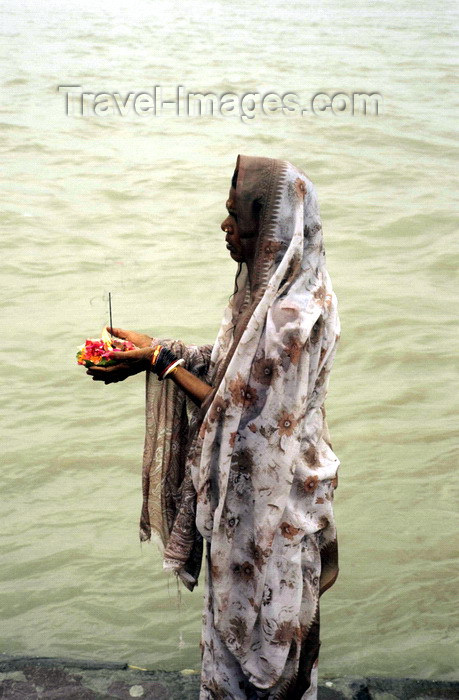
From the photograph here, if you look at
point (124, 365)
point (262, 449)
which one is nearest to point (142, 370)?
point (124, 365)

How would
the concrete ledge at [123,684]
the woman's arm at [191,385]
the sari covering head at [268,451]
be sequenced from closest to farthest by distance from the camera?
the sari covering head at [268,451] → the woman's arm at [191,385] → the concrete ledge at [123,684]

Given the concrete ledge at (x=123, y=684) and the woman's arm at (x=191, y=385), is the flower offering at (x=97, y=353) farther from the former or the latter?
the concrete ledge at (x=123, y=684)

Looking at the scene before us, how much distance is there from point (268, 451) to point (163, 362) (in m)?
0.42

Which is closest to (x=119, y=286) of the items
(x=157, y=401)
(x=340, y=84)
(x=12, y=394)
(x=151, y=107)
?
(x=12, y=394)

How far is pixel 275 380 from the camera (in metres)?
2.54

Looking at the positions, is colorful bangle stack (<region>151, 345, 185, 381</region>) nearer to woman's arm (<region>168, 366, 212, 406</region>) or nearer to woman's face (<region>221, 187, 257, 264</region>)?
woman's arm (<region>168, 366, 212, 406</region>)

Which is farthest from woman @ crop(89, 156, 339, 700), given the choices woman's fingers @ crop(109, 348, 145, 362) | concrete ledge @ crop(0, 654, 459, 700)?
concrete ledge @ crop(0, 654, 459, 700)

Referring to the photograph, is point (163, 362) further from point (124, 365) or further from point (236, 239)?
point (236, 239)

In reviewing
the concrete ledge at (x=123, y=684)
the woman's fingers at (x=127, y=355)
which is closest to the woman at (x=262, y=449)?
the woman's fingers at (x=127, y=355)

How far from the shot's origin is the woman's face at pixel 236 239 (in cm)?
262

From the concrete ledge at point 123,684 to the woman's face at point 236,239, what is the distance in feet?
4.93

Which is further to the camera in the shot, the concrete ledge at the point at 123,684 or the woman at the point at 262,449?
the concrete ledge at the point at 123,684

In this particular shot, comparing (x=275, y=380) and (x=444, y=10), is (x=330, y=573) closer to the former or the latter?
(x=275, y=380)

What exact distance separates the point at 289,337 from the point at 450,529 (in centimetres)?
288
